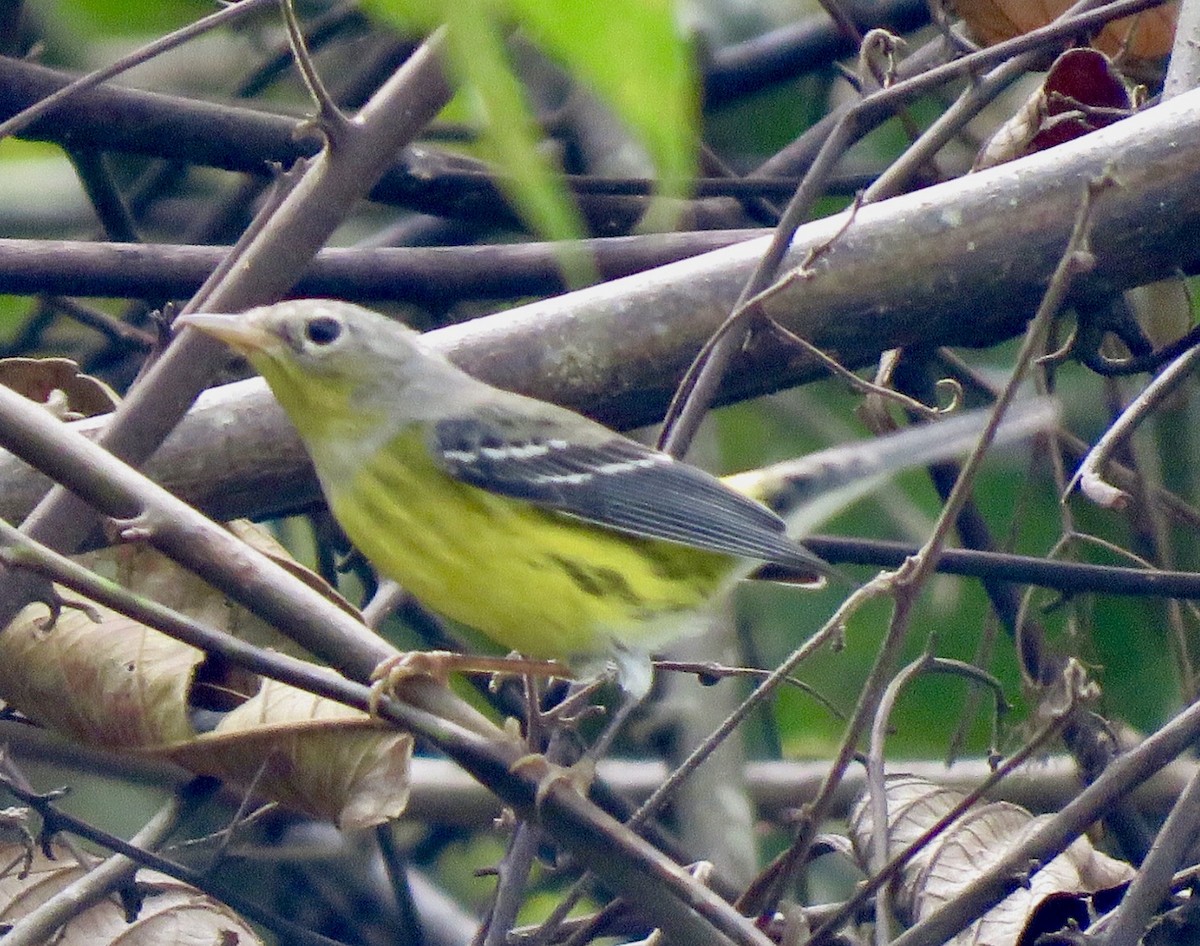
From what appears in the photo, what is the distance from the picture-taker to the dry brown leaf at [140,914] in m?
2.50

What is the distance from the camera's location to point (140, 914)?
8.52ft

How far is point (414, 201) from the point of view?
367cm

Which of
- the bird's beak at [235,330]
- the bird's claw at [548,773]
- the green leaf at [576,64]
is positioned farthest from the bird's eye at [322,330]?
the green leaf at [576,64]

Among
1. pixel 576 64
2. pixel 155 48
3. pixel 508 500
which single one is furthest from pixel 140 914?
pixel 576 64

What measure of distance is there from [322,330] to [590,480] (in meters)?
0.61

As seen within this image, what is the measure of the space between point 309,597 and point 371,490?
1.08m

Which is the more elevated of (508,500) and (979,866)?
(508,500)

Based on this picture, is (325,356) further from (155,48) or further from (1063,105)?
(1063,105)

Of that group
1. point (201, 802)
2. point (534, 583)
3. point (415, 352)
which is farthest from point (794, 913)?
point (415, 352)

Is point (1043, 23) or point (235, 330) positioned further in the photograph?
point (1043, 23)

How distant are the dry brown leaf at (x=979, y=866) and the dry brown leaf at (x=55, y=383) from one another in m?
1.57

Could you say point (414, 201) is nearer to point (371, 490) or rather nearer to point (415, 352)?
point (415, 352)

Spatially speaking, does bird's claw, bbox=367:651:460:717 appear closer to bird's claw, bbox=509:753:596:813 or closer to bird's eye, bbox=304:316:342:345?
bird's claw, bbox=509:753:596:813

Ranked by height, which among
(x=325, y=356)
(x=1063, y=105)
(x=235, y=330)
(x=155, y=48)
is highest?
(x=155, y=48)
